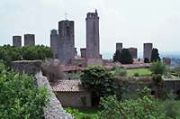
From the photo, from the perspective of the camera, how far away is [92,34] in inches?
3556

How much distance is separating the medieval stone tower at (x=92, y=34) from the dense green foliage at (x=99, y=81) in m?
45.9

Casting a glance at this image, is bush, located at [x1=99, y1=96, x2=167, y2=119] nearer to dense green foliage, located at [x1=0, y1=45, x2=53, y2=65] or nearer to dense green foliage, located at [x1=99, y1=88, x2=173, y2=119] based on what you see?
dense green foliage, located at [x1=99, y1=88, x2=173, y2=119]

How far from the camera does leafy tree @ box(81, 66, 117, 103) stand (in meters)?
42.1

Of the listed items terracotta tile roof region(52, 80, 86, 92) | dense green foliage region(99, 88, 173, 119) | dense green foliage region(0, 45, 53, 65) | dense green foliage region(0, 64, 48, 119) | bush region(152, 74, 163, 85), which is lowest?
terracotta tile roof region(52, 80, 86, 92)

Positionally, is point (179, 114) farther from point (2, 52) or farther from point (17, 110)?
point (2, 52)

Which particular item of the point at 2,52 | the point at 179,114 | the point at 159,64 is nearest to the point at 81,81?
the point at 159,64

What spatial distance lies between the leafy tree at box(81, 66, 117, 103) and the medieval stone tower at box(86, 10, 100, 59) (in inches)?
1809

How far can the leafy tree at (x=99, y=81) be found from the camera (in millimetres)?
42094

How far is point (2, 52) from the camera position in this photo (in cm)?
6266

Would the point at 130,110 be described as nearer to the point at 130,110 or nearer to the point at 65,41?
the point at 130,110

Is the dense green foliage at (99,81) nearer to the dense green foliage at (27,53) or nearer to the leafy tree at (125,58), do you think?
the dense green foliage at (27,53)

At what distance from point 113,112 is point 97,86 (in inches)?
1013

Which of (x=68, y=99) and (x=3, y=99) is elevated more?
(x=3, y=99)

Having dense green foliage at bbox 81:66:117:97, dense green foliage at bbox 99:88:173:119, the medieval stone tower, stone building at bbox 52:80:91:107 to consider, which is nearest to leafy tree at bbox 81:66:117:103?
dense green foliage at bbox 81:66:117:97
